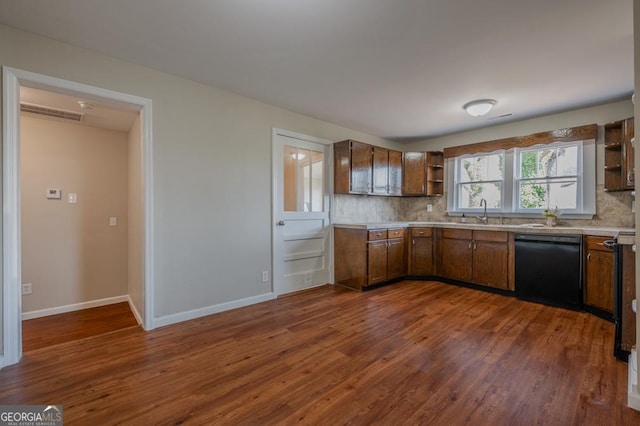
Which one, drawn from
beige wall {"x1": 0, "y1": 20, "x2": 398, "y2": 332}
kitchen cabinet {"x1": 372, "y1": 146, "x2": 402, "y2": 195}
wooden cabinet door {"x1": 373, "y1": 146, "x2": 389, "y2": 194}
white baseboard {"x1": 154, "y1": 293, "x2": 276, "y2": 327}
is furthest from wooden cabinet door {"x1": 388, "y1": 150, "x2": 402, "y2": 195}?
white baseboard {"x1": 154, "y1": 293, "x2": 276, "y2": 327}

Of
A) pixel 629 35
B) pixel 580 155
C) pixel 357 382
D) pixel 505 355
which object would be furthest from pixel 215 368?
pixel 580 155

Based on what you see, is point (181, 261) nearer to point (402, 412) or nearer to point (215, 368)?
point (215, 368)

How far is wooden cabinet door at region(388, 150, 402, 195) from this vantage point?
4.90m

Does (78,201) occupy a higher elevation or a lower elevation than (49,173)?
lower

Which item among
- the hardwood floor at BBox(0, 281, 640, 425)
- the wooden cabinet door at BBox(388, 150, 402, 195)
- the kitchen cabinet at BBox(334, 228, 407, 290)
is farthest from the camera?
the wooden cabinet door at BBox(388, 150, 402, 195)

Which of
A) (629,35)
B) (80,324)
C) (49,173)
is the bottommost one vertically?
(80,324)

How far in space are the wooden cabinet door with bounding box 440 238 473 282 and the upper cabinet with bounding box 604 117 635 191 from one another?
174 centimetres

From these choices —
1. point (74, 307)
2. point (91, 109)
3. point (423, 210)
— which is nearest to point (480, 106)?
point (423, 210)

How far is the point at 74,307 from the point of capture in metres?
3.46

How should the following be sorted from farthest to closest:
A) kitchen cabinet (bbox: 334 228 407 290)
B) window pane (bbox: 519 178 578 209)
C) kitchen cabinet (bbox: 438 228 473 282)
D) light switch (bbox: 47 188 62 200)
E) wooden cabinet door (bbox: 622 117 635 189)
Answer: kitchen cabinet (bbox: 438 228 473 282)
kitchen cabinet (bbox: 334 228 407 290)
window pane (bbox: 519 178 578 209)
light switch (bbox: 47 188 62 200)
wooden cabinet door (bbox: 622 117 635 189)

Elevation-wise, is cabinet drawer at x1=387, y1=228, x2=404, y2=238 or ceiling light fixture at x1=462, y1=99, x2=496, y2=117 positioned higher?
ceiling light fixture at x1=462, y1=99, x2=496, y2=117

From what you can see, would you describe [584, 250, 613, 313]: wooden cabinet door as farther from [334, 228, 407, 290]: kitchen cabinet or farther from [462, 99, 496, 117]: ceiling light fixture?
[334, 228, 407, 290]: kitchen cabinet

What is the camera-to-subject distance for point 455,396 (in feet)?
5.77

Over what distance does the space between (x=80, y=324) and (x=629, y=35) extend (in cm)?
553
